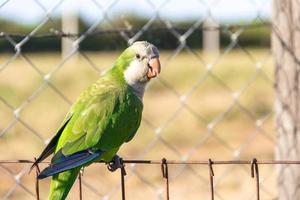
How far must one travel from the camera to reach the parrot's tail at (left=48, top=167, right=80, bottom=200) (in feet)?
6.05

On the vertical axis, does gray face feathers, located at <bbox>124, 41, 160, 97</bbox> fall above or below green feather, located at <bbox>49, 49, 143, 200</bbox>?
above

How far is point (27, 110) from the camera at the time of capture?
7.21 m

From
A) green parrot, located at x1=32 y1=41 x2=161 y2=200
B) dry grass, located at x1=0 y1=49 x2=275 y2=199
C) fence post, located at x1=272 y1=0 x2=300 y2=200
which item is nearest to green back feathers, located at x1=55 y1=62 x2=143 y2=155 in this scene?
green parrot, located at x1=32 y1=41 x2=161 y2=200

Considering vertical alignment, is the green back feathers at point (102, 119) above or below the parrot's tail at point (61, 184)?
above

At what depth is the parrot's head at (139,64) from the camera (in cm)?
226

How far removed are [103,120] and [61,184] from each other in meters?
0.29

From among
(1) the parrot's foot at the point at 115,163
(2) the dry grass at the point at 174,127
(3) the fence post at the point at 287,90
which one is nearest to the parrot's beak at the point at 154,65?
(1) the parrot's foot at the point at 115,163

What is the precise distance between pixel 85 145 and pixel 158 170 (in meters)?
2.57

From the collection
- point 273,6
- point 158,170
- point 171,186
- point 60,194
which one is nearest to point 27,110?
point 158,170

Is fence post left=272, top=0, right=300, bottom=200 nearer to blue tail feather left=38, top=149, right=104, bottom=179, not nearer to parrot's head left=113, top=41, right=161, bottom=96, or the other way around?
parrot's head left=113, top=41, right=161, bottom=96

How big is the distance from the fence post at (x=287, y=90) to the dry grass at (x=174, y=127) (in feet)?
2.02

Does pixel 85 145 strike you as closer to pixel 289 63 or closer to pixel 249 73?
pixel 289 63

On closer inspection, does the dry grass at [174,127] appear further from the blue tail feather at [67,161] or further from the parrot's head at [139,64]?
the blue tail feather at [67,161]

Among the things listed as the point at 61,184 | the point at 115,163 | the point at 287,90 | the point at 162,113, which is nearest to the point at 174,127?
the point at 162,113
